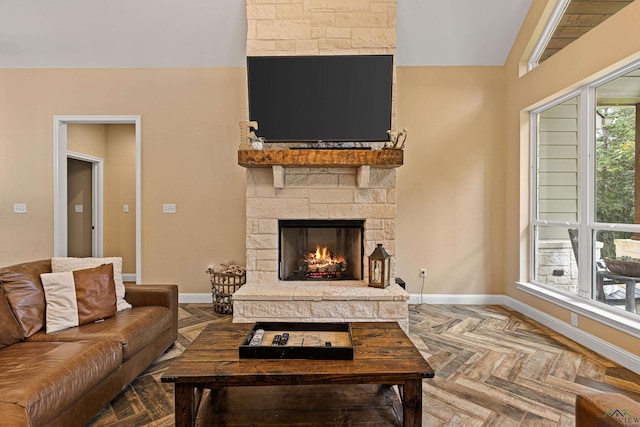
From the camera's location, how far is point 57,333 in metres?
2.11

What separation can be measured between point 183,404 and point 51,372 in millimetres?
608

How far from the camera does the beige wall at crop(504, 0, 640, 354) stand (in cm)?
260

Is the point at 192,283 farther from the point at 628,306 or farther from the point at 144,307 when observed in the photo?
the point at 628,306

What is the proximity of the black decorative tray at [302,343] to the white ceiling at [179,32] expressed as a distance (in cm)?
327

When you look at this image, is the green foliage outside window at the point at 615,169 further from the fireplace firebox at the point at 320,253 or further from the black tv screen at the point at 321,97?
the fireplace firebox at the point at 320,253

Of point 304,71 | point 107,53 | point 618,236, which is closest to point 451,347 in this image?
point 618,236

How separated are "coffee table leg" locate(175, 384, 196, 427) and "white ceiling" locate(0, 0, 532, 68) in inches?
142

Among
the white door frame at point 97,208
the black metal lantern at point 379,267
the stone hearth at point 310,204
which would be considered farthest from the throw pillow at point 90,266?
the white door frame at point 97,208

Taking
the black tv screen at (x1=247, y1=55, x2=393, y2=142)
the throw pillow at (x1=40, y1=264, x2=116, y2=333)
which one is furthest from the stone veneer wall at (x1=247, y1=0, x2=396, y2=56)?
the throw pillow at (x1=40, y1=264, x2=116, y2=333)

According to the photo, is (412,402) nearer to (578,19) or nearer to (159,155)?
(578,19)

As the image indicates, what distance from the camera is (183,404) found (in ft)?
5.14

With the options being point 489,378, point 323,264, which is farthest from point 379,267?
point 489,378

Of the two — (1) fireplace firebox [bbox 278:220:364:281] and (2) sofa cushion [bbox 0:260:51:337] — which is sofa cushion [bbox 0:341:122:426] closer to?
(2) sofa cushion [bbox 0:260:51:337]

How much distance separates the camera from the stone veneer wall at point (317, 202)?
11.0 ft
